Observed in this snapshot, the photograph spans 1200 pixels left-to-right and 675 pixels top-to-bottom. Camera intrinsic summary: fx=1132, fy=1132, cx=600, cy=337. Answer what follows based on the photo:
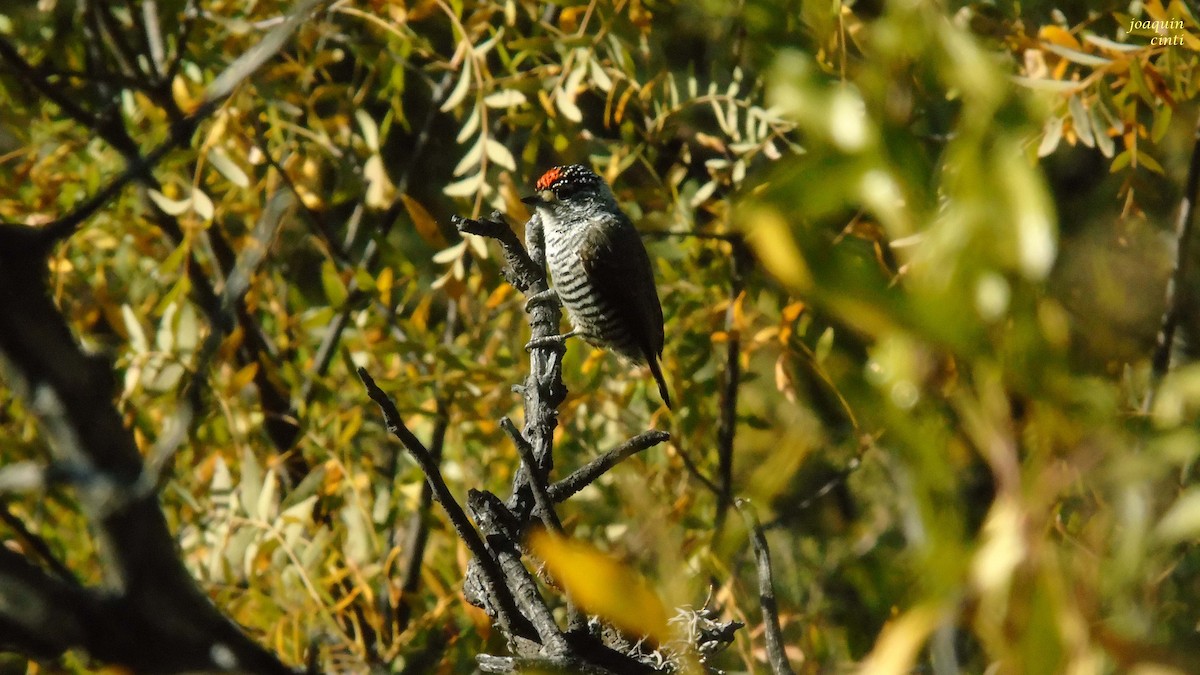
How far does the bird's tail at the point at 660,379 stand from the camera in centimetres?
296

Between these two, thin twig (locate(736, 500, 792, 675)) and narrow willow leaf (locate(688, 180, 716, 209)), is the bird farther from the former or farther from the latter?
thin twig (locate(736, 500, 792, 675))

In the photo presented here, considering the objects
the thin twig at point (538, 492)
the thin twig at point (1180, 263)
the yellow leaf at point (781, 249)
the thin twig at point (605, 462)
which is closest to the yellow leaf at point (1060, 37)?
the thin twig at point (1180, 263)

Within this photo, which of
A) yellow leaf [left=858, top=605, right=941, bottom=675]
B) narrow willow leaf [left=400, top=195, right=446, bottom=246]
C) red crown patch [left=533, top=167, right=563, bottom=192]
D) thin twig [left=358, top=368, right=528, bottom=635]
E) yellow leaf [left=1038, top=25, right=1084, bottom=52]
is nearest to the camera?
yellow leaf [left=858, top=605, right=941, bottom=675]

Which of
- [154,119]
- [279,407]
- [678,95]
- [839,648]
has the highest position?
[154,119]

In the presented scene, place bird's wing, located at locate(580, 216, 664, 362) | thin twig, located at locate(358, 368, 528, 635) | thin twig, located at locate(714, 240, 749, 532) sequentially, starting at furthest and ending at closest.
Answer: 1. bird's wing, located at locate(580, 216, 664, 362)
2. thin twig, located at locate(714, 240, 749, 532)
3. thin twig, located at locate(358, 368, 528, 635)

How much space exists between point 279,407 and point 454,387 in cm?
95

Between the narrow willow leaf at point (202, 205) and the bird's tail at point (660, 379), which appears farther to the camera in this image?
the bird's tail at point (660, 379)

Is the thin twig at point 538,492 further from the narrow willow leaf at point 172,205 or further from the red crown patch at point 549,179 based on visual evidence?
the red crown patch at point 549,179

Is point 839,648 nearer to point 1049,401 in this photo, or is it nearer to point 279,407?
point 279,407

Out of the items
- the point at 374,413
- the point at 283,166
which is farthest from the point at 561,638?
the point at 283,166

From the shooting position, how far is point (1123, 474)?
64 cm

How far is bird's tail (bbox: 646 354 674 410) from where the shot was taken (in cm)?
296

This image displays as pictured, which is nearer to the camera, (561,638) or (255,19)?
(561,638)

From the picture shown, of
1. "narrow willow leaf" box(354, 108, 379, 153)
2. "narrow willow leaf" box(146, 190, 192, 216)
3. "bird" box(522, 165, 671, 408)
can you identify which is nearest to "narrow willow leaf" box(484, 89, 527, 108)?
"narrow willow leaf" box(354, 108, 379, 153)
